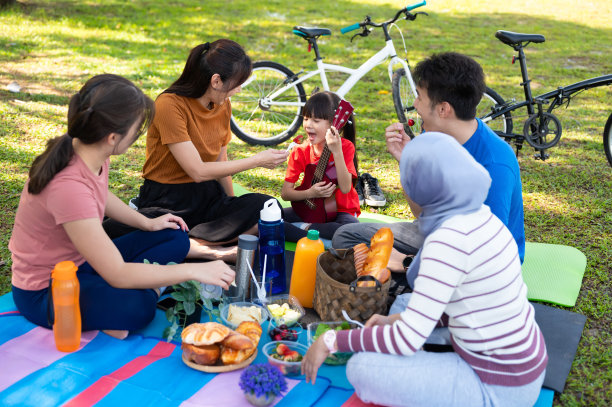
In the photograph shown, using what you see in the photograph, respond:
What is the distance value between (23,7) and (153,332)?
9408 mm

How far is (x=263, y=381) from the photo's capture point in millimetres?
2203

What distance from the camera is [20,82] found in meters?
6.90

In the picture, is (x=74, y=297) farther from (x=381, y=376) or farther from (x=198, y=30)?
(x=198, y=30)

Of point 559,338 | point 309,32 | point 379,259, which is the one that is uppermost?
point 309,32

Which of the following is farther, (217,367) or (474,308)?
(217,367)

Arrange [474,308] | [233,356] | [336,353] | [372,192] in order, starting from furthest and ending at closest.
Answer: [372,192], [336,353], [233,356], [474,308]

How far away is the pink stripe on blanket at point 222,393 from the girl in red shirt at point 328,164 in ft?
4.75

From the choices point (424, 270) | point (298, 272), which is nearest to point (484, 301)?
point (424, 270)

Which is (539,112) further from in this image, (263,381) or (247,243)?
(263,381)

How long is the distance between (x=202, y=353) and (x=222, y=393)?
7.1 inches

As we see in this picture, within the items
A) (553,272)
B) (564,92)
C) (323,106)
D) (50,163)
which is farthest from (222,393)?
(564,92)

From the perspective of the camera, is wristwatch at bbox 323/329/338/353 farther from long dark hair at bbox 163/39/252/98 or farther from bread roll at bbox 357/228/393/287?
long dark hair at bbox 163/39/252/98

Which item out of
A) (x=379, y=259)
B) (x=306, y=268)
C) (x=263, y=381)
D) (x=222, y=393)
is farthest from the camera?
(x=306, y=268)

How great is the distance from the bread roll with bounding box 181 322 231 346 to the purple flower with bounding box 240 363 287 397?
8.5 inches
